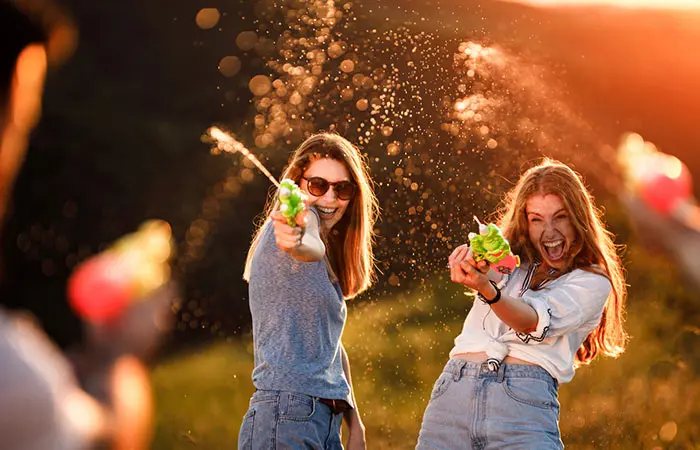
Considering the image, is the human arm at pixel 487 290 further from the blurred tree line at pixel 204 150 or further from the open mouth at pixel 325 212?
the blurred tree line at pixel 204 150

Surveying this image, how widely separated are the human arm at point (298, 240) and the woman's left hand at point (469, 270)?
38cm

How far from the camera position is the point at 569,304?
3.33 m

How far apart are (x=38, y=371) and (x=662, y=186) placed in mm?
897

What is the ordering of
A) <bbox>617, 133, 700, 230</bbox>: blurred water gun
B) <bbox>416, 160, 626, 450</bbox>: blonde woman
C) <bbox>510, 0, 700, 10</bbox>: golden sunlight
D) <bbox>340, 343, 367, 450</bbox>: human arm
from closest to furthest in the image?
<bbox>617, 133, 700, 230</bbox>: blurred water gun, <bbox>416, 160, 626, 450</bbox>: blonde woman, <bbox>340, 343, 367, 450</bbox>: human arm, <bbox>510, 0, 700, 10</bbox>: golden sunlight

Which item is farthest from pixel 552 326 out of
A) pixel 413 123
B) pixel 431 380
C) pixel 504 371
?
pixel 413 123

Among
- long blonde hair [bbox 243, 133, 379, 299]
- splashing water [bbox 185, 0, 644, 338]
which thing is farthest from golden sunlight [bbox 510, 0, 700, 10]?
long blonde hair [bbox 243, 133, 379, 299]

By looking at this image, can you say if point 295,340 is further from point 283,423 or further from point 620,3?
point 620,3

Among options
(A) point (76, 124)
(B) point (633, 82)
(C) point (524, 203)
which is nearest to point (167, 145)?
(A) point (76, 124)

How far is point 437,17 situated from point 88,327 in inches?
240

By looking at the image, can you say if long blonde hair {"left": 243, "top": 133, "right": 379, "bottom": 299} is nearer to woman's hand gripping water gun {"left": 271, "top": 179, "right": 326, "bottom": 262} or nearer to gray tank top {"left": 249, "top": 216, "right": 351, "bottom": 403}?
gray tank top {"left": 249, "top": 216, "right": 351, "bottom": 403}

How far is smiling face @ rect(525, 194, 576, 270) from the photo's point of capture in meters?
3.51

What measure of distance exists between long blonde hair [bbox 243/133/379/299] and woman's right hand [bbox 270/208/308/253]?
443 millimetres

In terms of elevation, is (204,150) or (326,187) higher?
(326,187)

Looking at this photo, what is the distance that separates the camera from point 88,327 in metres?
1.55
